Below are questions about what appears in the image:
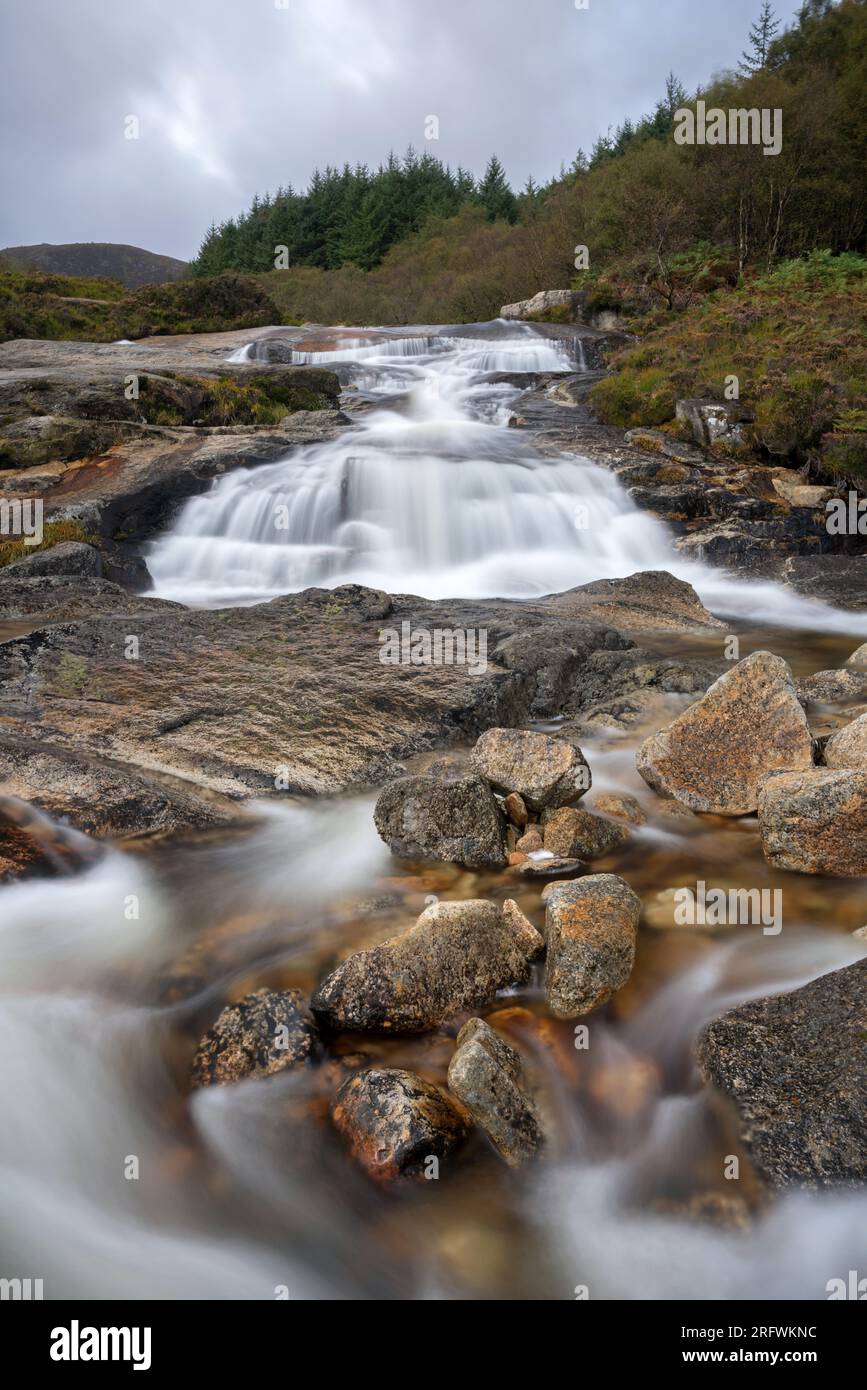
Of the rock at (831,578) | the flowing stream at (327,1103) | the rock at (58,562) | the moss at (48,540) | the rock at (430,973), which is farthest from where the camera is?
the rock at (831,578)

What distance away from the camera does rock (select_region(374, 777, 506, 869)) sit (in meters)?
4.11

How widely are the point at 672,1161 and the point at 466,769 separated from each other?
7.99ft

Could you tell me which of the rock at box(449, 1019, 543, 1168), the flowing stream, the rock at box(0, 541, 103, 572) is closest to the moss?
the rock at box(0, 541, 103, 572)

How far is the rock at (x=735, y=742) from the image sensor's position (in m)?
4.50

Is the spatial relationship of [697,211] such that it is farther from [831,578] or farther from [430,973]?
[430,973]

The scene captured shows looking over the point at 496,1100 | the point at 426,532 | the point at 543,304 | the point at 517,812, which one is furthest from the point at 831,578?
the point at 543,304

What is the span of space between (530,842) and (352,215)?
65447mm

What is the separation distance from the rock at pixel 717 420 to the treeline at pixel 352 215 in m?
47.9

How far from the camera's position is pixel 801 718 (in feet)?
14.8

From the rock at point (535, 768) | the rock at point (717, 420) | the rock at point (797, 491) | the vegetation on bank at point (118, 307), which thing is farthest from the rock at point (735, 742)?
the vegetation on bank at point (118, 307)

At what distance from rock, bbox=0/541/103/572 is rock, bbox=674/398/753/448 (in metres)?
11.0

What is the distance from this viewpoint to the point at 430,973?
10.2 feet

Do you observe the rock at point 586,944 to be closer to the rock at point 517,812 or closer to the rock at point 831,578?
the rock at point 517,812

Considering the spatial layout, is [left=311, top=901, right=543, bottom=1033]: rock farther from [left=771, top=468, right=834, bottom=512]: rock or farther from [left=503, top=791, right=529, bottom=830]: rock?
[left=771, top=468, right=834, bottom=512]: rock
